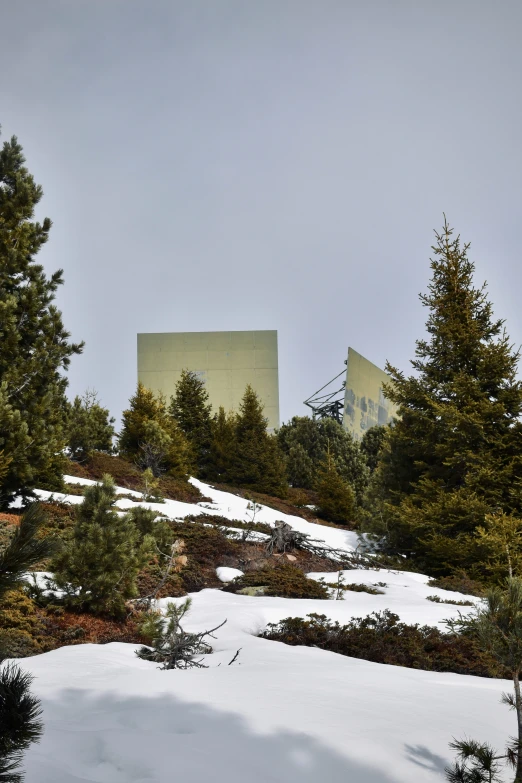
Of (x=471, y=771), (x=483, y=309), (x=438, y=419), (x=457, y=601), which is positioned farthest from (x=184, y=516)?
(x=471, y=771)

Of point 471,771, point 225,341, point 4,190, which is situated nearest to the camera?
point 471,771

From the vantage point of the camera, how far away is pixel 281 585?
911cm

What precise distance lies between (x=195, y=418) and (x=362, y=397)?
17.3 meters

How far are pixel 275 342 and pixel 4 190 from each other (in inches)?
1452

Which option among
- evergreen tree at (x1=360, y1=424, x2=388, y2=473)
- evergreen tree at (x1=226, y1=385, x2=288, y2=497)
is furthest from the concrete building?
evergreen tree at (x1=226, y1=385, x2=288, y2=497)

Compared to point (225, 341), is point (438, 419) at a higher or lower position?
lower

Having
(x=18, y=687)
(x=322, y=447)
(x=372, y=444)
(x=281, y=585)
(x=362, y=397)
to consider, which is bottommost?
(x=281, y=585)

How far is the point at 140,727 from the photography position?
3000mm

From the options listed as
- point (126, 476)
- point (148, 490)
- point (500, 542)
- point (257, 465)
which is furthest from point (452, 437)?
point (257, 465)

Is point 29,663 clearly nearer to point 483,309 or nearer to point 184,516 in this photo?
point 184,516

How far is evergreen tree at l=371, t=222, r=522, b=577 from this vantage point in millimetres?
13086

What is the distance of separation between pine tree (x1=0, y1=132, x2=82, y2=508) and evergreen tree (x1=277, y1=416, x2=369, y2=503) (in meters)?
22.3

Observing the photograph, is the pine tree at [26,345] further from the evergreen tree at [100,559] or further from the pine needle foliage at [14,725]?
the pine needle foliage at [14,725]

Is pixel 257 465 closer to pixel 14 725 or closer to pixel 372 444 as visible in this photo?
pixel 372 444
